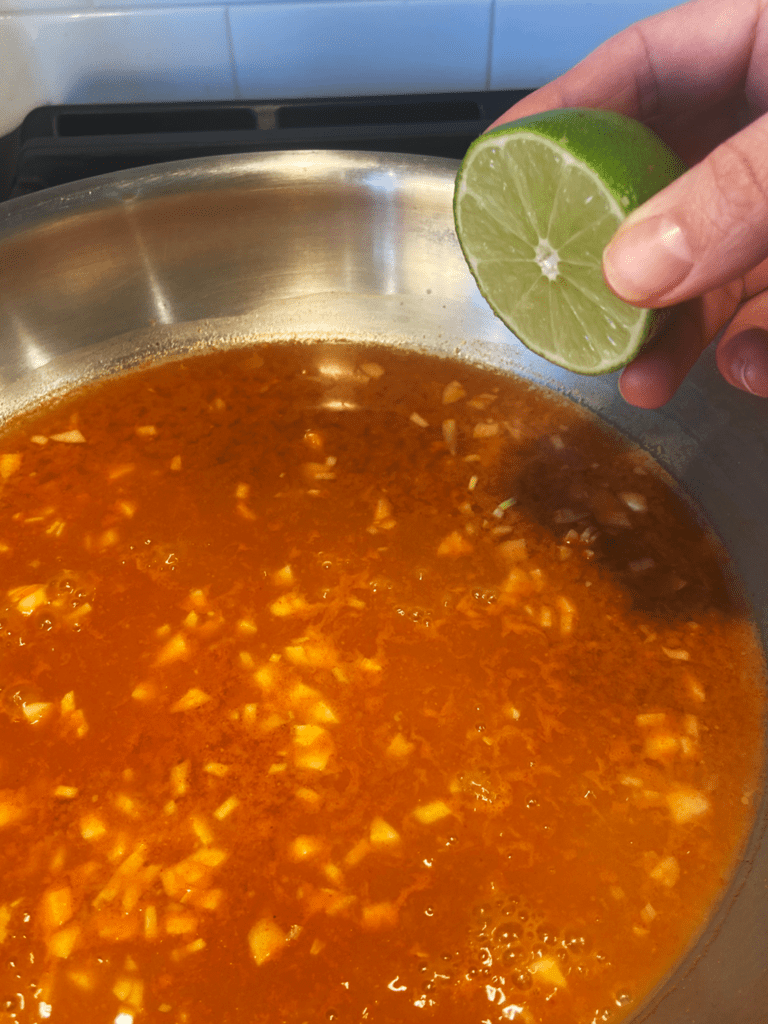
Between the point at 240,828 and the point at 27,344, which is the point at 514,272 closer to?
the point at 240,828

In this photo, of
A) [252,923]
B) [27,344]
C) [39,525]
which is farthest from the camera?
[27,344]

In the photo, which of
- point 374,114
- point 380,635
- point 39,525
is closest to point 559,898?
point 380,635

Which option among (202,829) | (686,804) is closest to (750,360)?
(686,804)

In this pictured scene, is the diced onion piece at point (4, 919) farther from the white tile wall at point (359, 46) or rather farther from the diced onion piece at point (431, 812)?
the white tile wall at point (359, 46)

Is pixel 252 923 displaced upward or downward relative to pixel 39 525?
downward

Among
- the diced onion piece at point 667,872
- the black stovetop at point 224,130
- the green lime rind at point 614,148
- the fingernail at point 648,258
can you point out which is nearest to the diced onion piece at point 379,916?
the diced onion piece at point 667,872

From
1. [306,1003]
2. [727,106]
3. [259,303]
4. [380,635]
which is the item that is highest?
[727,106]
